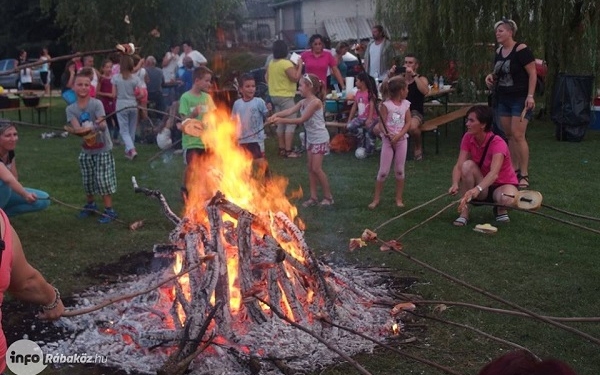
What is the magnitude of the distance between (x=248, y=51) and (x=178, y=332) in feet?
87.2

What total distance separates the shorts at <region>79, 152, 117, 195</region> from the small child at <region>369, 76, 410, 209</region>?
328 centimetres

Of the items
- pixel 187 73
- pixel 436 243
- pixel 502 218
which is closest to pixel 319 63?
pixel 187 73

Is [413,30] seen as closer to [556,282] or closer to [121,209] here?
[121,209]

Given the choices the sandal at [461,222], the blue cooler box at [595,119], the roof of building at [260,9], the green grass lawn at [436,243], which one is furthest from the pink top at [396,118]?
the roof of building at [260,9]

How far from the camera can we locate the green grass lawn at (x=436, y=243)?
484cm

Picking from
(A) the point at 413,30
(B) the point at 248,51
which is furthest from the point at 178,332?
(B) the point at 248,51

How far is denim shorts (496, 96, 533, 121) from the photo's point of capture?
31.1ft

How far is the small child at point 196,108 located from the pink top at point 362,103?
12.7 feet

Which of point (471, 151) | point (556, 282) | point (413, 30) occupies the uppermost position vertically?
point (413, 30)

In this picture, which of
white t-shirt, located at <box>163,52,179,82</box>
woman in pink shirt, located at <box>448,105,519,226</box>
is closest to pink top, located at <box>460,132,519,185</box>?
woman in pink shirt, located at <box>448,105,519,226</box>

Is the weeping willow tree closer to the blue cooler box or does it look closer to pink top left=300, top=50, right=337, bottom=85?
the blue cooler box

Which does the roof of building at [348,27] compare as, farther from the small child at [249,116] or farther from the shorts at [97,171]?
the shorts at [97,171]

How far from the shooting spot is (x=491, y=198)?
7531 millimetres

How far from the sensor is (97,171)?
26.7 feet
